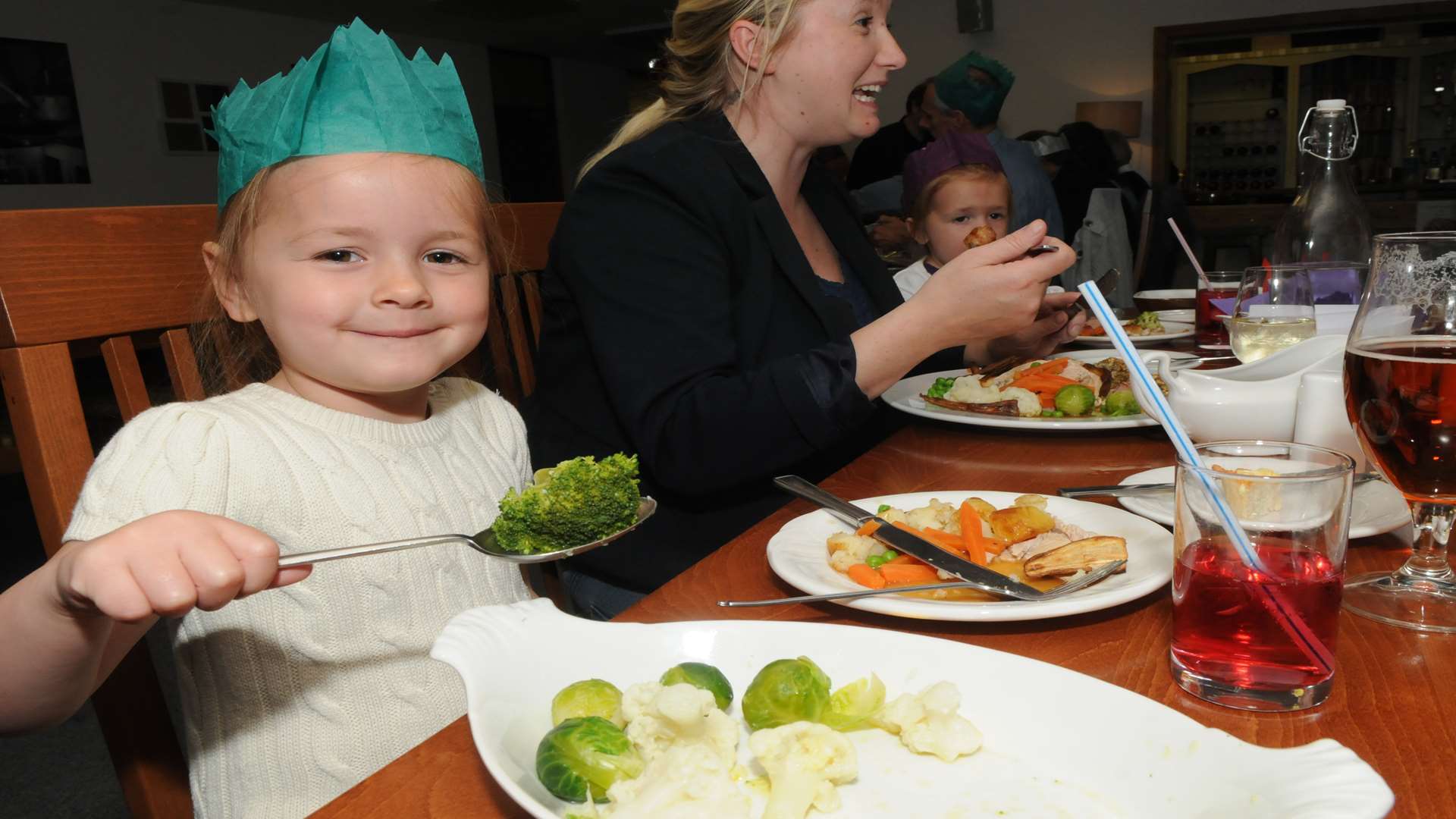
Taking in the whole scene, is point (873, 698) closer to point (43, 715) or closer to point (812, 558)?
point (812, 558)

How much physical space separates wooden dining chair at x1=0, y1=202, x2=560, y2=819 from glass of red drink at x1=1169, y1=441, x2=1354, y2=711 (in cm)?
99

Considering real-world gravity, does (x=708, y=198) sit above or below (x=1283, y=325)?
above

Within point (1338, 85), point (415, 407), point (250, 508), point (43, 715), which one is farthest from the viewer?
point (1338, 85)

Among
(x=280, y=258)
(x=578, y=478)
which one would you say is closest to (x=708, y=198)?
(x=280, y=258)

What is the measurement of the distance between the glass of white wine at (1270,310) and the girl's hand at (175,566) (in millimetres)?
1370

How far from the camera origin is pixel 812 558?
99cm

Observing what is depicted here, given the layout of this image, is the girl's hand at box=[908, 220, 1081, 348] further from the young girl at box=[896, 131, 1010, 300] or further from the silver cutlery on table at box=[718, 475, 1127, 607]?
the young girl at box=[896, 131, 1010, 300]

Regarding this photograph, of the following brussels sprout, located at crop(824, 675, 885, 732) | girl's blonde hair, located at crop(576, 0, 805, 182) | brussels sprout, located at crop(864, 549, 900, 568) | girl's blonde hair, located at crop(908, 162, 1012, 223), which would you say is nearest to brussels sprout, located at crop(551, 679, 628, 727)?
brussels sprout, located at crop(824, 675, 885, 732)

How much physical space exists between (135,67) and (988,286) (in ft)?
35.1

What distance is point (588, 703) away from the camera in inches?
25.5

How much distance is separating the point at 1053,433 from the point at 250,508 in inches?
44.9

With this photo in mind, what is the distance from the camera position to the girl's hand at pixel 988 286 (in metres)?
1.57

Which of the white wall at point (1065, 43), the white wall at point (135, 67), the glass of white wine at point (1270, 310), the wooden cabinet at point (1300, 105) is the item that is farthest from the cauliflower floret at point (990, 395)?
the wooden cabinet at point (1300, 105)

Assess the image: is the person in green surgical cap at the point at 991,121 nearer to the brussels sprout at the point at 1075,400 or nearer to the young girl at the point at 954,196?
the young girl at the point at 954,196
